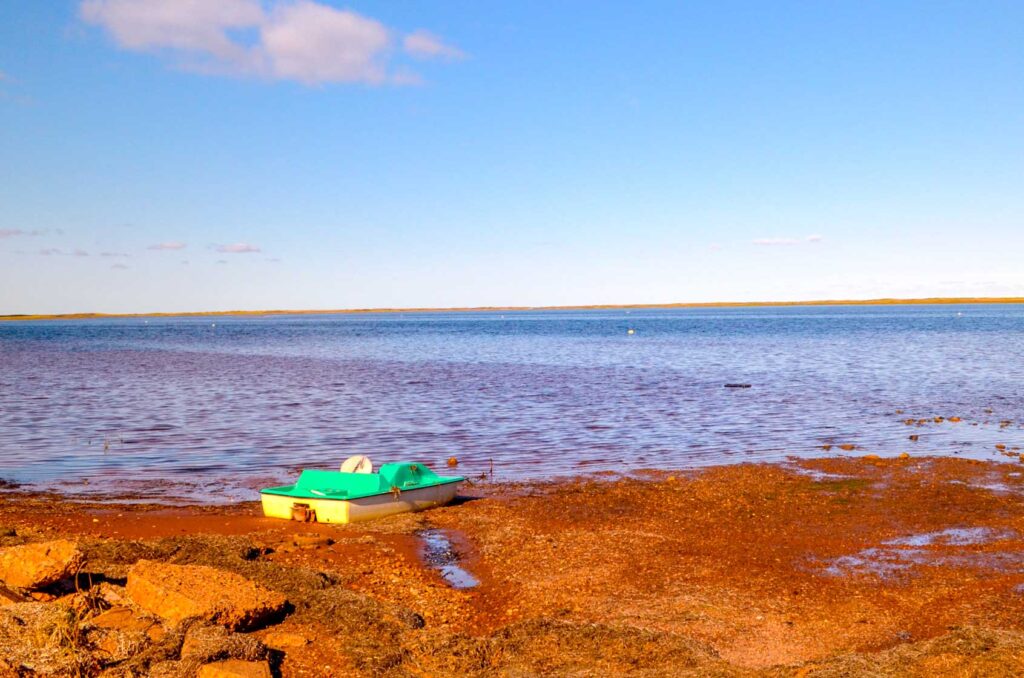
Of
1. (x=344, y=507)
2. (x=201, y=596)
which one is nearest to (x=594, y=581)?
(x=201, y=596)

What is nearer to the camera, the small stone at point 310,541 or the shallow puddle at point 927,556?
the shallow puddle at point 927,556

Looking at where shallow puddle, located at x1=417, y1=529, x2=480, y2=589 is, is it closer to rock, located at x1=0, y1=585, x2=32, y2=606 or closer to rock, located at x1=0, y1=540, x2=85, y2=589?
rock, located at x1=0, y1=540, x2=85, y2=589

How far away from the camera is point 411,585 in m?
10.7

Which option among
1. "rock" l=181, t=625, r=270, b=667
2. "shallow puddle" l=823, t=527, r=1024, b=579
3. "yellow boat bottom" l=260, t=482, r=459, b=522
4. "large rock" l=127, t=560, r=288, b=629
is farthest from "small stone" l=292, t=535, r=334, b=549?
"shallow puddle" l=823, t=527, r=1024, b=579

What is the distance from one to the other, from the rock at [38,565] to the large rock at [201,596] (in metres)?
0.64

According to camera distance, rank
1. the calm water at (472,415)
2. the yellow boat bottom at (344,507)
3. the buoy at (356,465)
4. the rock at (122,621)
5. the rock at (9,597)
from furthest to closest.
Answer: the calm water at (472,415) < the buoy at (356,465) < the yellow boat bottom at (344,507) < the rock at (122,621) < the rock at (9,597)

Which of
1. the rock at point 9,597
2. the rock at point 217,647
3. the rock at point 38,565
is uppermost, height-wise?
the rock at point 38,565

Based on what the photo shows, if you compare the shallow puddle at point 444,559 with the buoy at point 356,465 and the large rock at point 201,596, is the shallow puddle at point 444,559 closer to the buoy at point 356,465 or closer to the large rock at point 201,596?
the buoy at point 356,465

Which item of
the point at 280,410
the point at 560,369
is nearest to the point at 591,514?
the point at 280,410

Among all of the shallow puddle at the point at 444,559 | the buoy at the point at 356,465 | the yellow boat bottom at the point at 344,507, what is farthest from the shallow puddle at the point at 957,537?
the buoy at the point at 356,465

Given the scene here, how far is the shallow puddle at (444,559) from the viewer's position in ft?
36.7

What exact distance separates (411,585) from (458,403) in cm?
2226

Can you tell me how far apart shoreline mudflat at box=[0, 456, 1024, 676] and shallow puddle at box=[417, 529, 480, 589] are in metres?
0.13

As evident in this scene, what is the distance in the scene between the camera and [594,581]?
35.4 ft
